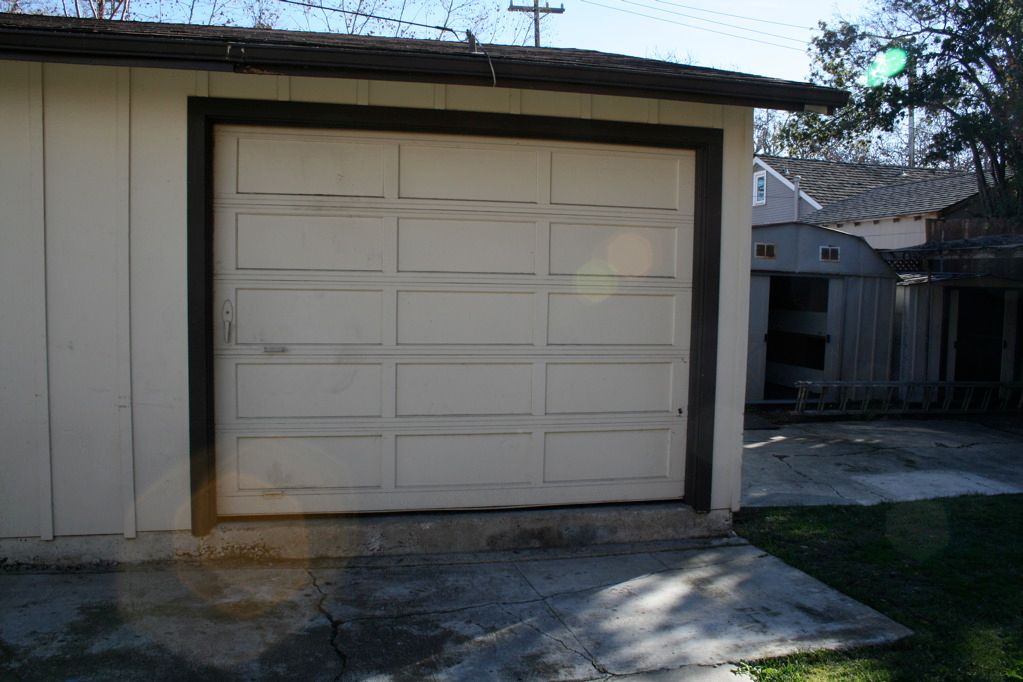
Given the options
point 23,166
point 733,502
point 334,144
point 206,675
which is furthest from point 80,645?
point 733,502

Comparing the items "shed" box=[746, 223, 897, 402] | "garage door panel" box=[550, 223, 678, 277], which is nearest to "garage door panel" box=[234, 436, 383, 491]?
"garage door panel" box=[550, 223, 678, 277]

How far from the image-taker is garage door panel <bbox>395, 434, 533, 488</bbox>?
5.34 meters

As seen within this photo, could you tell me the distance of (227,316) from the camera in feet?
16.6

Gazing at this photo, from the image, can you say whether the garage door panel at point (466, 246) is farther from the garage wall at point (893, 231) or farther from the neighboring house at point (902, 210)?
the garage wall at point (893, 231)

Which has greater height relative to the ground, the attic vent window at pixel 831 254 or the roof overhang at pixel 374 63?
the roof overhang at pixel 374 63

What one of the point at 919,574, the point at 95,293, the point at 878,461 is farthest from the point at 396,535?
the point at 878,461

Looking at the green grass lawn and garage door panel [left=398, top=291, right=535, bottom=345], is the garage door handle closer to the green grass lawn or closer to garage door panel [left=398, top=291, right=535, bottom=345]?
garage door panel [left=398, top=291, right=535, bottom=345]

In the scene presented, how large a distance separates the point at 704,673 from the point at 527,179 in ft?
10.1

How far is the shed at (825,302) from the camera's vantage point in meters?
11.2

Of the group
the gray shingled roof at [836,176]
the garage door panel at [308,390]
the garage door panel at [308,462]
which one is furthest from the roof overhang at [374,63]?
the gray shingled roof at [836,176]

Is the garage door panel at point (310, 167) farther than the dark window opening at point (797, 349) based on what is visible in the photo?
No

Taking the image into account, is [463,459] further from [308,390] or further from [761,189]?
[761,189]

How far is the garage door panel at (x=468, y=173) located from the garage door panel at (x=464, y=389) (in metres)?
1.07

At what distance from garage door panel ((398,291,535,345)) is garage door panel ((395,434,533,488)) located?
62 cm
